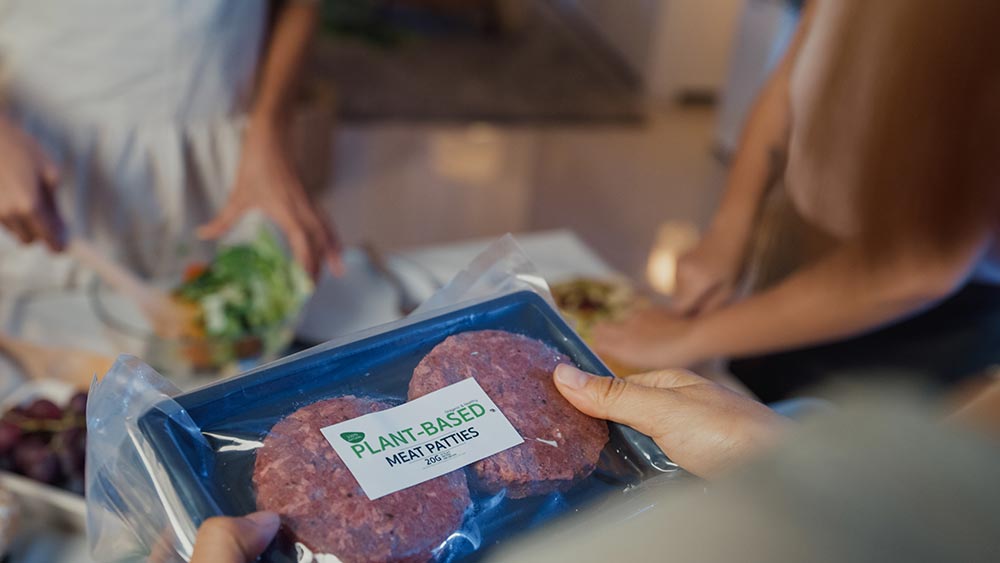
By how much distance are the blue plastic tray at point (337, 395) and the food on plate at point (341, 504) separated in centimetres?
1

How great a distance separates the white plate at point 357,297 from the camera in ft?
4.22

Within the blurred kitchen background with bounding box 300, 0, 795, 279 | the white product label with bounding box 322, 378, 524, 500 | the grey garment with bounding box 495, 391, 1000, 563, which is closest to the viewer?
the grey garment with bounding box 495, 391, 1000, 563

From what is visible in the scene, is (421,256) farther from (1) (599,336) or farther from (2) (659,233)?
(2) (659,233)

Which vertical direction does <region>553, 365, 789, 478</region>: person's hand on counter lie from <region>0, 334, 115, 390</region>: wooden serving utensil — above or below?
above

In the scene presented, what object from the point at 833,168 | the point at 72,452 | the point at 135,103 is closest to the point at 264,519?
the point at 833,168

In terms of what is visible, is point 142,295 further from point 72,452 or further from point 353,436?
point 353,436

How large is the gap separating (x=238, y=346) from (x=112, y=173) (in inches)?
20.9

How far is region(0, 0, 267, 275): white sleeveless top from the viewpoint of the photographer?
1.27 meters

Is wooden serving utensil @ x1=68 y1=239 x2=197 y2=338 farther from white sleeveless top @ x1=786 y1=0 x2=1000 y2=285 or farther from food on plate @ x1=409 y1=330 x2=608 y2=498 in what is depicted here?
white sleeveless top @ x1=786 y1=0 x2=1000 y2=285

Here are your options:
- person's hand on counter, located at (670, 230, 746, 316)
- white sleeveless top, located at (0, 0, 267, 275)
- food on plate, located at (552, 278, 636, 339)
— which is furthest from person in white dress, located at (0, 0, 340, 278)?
person's hand on counter, located at (670, 230, 746, 316)

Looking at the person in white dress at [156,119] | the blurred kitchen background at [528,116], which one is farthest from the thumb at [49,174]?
the blurred kitchen background at [528,116]

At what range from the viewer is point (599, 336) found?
3.86 feet

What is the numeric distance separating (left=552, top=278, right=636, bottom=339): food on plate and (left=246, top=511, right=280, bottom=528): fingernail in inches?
32.4

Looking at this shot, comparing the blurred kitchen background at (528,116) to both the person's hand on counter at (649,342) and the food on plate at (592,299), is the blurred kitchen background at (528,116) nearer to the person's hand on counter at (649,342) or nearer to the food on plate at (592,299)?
the food on plate at (592,299)
